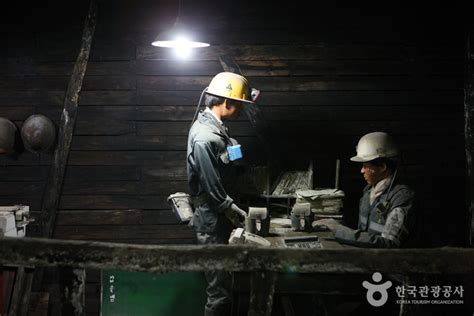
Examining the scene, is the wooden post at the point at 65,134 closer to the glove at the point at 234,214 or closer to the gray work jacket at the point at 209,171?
the gray work jacket at the point at 209,171

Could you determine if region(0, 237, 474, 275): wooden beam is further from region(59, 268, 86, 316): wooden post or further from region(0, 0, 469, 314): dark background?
region(0, 0, 469, 314): dark background

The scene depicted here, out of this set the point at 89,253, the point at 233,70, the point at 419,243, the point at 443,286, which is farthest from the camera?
the point at 233,70

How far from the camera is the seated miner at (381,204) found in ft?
16.6

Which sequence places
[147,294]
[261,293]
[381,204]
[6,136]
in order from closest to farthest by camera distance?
[261,293]
[381,204]
[147,294]
[6,136]

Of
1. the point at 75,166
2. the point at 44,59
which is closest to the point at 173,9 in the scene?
the point at 44,59

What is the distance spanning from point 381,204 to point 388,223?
0.28 metres

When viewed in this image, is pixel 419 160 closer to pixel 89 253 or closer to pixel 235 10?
pixel 235 10

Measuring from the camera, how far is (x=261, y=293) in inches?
142

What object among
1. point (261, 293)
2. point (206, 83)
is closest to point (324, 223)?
point (206, 83)

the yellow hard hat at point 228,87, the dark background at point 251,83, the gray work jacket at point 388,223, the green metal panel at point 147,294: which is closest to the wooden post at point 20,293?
the green metal panel at point 147,294

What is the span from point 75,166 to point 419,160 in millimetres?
4797

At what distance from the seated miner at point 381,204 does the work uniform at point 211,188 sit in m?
1.28

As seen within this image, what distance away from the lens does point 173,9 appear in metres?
7.39

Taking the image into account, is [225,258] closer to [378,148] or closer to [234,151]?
[378,148]
